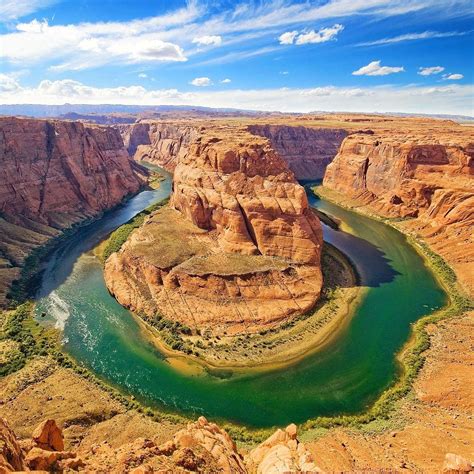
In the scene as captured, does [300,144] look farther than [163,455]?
Yes

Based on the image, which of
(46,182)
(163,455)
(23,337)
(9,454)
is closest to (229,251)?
(23,337)

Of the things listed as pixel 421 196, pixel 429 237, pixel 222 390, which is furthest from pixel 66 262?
pixel 421 196

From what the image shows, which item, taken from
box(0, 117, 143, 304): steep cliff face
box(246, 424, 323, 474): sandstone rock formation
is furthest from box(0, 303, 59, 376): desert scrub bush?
box(246, 424, 323, 474): sandstone rock formation

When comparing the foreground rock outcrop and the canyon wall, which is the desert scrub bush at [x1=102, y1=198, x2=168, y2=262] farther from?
the canyon wall

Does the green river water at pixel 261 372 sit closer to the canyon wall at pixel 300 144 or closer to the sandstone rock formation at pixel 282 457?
the sandstone rock formation at pixel 282 457

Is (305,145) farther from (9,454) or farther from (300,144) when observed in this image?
(9,454)

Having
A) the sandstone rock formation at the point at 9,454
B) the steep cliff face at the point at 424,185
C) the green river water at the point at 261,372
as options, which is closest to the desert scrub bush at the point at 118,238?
the green river water at the point at 261,372
